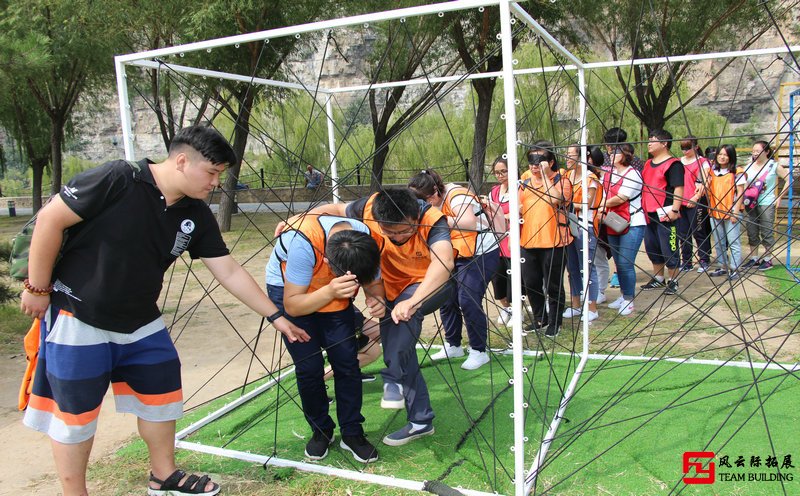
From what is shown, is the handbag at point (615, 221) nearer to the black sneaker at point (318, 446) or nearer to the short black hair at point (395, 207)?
the short black hair at point (395, 207)

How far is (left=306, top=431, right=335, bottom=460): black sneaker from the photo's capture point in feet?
9.14

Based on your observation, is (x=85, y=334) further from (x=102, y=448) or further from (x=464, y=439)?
(x=464, y=439)

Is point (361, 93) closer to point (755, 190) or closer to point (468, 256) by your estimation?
point (755, 190)

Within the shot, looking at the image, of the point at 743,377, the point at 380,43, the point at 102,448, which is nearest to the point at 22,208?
the point at 380,43

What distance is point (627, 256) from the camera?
523 cm

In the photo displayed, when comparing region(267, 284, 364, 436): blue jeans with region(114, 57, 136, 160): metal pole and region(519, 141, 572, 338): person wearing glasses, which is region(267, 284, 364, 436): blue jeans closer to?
Result: region(114, 57, 136, 160): metal pole

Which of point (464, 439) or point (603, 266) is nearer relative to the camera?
point (464, 439)

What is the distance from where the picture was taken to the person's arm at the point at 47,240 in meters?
2.02

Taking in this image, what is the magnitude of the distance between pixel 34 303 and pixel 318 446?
130cm

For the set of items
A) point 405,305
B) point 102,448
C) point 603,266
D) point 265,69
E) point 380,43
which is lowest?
point 102,448

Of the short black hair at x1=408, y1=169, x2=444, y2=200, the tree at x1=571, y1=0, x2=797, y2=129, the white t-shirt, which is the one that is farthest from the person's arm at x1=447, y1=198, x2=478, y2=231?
the tree at x1=571, y1=0, x2=797, y2=129

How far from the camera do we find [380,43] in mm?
12703

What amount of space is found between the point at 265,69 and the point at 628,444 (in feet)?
30.0

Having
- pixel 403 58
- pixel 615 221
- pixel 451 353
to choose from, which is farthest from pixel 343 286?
pixel 403 58
